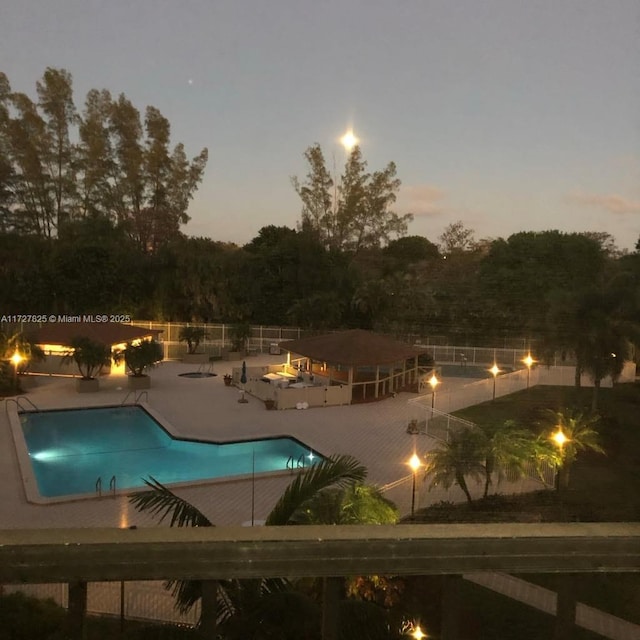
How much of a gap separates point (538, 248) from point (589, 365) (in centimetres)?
321

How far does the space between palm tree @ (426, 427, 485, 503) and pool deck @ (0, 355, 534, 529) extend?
0.73ft

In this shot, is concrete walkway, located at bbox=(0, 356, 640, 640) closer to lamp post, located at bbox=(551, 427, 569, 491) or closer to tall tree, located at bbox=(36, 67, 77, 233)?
lamp post, located at bbox=(551, 427, 569, 491)

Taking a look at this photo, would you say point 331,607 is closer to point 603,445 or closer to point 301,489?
point 301,489

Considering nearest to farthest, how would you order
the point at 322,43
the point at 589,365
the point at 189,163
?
the point at 322,43 → the point at 189,163 → the point at 589,365

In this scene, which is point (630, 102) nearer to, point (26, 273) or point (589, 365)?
point (589, 365)

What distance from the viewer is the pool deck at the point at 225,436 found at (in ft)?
24.0

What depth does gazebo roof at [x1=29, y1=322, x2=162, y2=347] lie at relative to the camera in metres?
17.2

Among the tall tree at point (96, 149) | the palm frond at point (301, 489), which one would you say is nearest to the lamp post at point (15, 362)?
the tall tree at point (96, 149)

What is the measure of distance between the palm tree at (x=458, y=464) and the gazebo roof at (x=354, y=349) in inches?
285

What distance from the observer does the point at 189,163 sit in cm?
1070

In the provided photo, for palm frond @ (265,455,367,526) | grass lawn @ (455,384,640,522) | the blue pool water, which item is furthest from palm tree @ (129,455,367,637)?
the blue pool water

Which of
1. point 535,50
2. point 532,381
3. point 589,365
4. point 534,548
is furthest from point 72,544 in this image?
point 532,381

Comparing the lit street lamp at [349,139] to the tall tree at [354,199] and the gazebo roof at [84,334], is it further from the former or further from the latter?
the gazebo roof at [84,334]

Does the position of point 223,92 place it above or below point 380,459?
above
